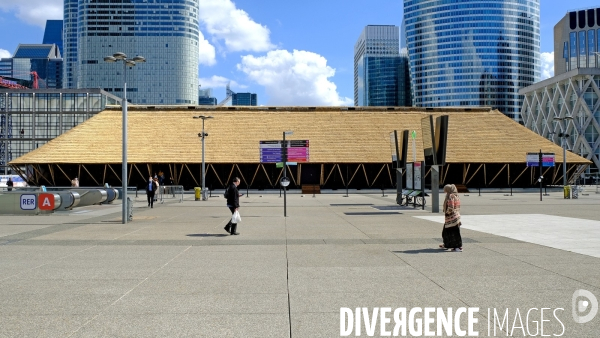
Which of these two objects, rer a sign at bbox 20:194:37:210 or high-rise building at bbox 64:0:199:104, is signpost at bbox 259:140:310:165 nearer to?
rer a sign at bbox 20:194:37:210

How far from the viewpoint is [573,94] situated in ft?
284

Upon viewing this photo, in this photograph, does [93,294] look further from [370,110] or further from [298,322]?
[370,110]

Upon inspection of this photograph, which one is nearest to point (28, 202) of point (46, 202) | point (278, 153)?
point (46, 202)

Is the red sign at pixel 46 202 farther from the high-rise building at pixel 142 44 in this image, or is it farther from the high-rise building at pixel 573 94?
the high-rise building at pixel 142 44

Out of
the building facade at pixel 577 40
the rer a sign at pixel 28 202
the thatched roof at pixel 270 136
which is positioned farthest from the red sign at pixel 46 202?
the building facade at pixel 577 40

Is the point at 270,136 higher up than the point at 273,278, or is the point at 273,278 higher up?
the point at 270,136

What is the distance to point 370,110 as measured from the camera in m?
63.6

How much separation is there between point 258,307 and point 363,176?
4976 cm

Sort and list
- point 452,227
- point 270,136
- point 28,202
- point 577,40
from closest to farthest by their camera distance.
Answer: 1. point 452,227
2. point 28,202
3. point 270,136
4. point 577,40

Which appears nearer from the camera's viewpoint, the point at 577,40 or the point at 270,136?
the point at 270,136

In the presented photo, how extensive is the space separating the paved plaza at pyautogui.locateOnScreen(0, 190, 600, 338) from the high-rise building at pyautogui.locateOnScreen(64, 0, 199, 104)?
599ft

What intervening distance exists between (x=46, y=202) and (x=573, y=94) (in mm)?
84772

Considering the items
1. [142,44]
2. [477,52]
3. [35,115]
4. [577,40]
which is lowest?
[35,115]

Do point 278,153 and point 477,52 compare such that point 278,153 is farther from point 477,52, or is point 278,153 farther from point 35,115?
point 477,52
